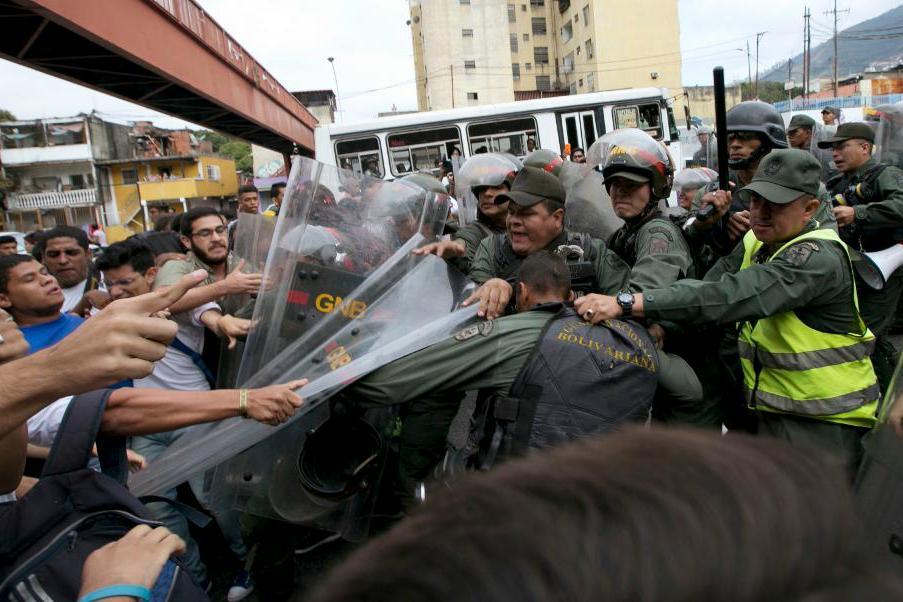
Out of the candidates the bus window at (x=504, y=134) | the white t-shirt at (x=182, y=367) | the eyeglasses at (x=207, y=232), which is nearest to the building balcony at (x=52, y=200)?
the bus window at (x=504, y=134)

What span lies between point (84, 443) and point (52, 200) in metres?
54.4

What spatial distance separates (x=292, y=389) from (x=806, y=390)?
1.78 meters

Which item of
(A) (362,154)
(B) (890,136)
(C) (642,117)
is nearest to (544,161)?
(B) (890,136)

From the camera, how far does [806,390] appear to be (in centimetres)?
210

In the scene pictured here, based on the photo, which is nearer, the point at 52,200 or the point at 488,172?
the point at 488,172

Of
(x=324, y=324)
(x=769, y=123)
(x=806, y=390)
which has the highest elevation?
(x=769, y=123)

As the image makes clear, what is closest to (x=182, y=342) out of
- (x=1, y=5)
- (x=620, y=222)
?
(x=620, y=222)

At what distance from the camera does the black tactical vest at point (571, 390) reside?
1.78 metres

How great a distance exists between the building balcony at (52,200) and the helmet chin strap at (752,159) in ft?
175

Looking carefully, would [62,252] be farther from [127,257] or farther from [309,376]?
[309,376]

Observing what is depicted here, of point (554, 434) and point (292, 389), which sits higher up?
point (292, 389)

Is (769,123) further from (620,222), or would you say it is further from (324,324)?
(324,324)

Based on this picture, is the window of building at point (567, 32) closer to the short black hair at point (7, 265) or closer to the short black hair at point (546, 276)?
the short black hair at point (7, 265)

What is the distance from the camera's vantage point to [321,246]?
1.99 metres
